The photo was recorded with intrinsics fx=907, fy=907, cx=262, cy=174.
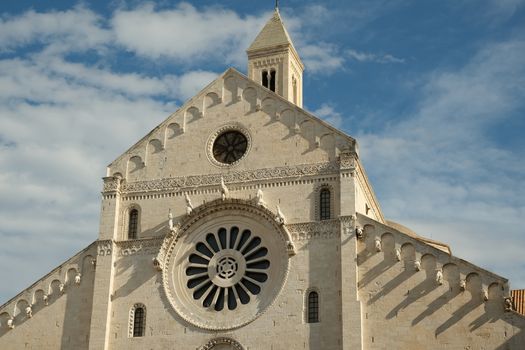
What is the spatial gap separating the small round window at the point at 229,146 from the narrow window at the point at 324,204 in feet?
13.9

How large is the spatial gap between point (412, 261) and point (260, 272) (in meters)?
6.27

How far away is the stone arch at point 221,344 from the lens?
3578 centimetres

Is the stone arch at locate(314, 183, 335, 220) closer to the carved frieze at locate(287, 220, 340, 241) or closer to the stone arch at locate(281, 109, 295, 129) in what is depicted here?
the carved frieze at locate(287, 220, 340, 241)

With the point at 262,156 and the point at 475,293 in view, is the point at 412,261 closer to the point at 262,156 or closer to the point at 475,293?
the point at 475,293

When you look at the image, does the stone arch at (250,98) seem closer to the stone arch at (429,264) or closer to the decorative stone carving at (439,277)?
the stone arch at (429,264)

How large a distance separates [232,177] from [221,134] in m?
2.34

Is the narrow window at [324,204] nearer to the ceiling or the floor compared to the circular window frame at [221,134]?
nearer to the floor

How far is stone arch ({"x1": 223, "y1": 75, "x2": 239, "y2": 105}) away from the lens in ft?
132

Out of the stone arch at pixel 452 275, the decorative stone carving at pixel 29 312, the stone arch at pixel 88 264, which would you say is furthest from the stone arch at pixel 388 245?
the decorative stone carving at pixel 29 312

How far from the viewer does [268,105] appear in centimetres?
3953

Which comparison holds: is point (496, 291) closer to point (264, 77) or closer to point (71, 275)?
point (71, 275)

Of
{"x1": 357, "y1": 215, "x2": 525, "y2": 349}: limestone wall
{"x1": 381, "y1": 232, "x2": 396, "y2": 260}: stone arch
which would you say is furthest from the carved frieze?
{"x1": 381, "y1": 232, "x2": 396, "y2": 260}: stone arch

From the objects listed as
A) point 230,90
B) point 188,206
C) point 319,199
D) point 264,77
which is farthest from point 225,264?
point 264,77

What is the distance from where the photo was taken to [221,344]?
118ft
